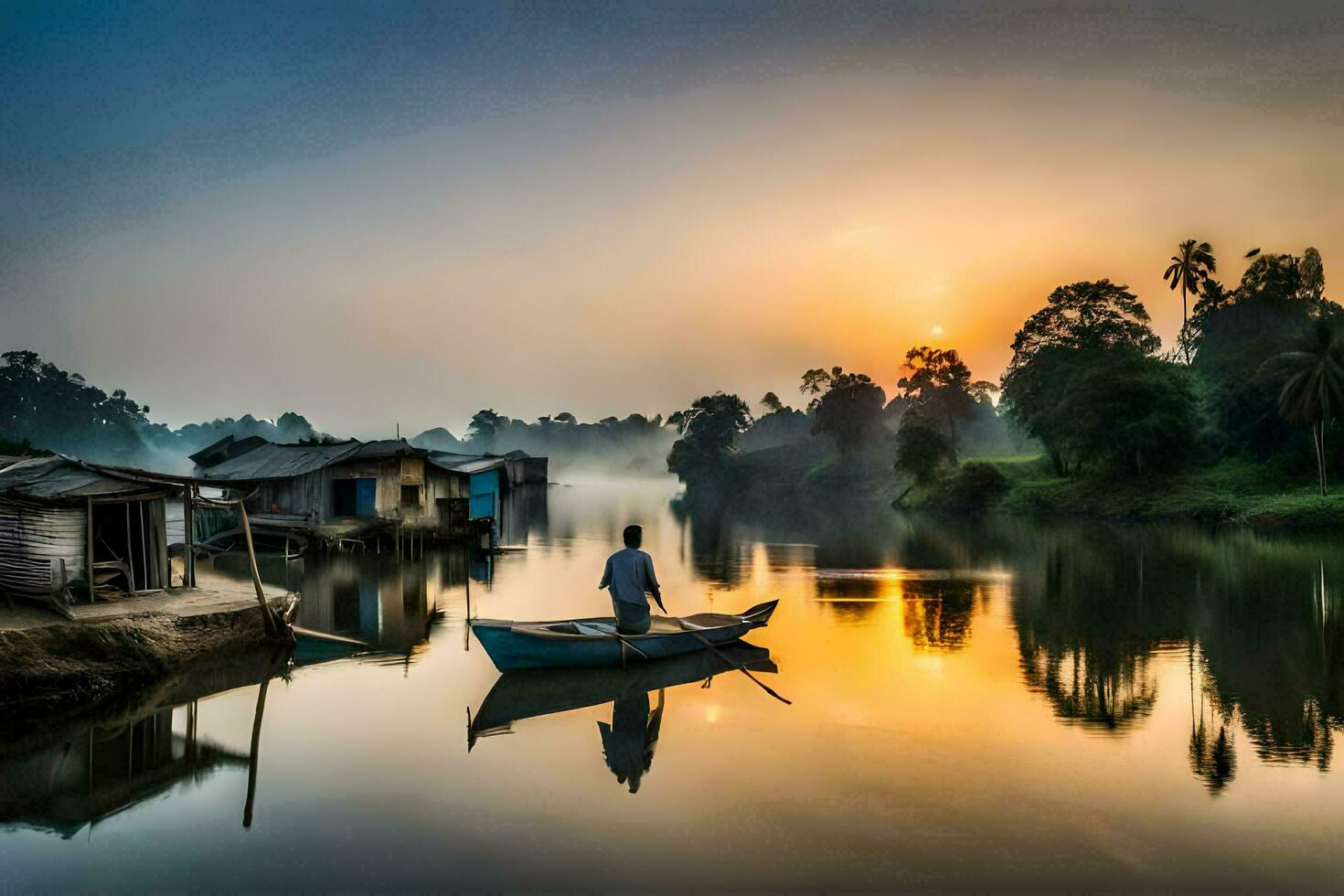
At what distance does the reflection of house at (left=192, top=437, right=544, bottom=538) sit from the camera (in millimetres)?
31672

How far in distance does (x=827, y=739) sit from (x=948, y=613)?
10.1 m

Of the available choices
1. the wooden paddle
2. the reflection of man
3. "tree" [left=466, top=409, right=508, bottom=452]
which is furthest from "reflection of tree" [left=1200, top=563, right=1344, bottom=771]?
"tree" [left=466, top=409, right=508, bottom=452]

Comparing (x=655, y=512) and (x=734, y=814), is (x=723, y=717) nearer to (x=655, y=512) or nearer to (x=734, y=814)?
(x=734, y=814)

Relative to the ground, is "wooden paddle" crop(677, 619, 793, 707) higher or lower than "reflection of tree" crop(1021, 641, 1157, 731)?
higher

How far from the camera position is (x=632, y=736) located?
36.1ft

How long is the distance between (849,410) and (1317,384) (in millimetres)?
48203

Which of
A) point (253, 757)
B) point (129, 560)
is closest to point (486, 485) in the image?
point (129, 560)

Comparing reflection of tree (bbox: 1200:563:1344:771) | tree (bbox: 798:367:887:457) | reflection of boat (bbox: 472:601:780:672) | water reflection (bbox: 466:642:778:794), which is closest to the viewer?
water reflection (bbox: 466:642:778:794)

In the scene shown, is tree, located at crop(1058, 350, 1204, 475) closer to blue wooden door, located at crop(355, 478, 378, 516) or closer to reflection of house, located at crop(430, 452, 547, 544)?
reflection of house, located at crop(430, 452, 547, 544)

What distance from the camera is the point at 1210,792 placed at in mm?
9008

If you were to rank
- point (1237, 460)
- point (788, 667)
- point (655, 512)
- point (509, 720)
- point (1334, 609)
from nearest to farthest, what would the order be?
1. point (509, 720)
2. point (788, 667)
3. point (1334, 609)
4. point (1237, 460)
5. point (655, 512)

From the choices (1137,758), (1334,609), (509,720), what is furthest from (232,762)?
(1334,609)

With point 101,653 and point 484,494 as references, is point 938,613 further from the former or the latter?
point 484,494

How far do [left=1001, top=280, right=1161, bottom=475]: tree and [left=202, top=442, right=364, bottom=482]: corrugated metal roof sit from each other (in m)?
40.2
